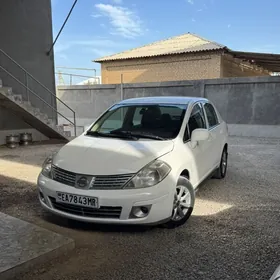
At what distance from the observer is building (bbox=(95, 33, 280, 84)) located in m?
19.0

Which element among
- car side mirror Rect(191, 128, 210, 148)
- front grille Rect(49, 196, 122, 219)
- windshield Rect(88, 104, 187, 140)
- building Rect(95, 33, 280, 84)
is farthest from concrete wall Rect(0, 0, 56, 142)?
building Rect(95, 33, 280, 84)

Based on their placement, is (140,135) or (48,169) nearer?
(48,169)

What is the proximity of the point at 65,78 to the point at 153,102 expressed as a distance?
13.8 meters

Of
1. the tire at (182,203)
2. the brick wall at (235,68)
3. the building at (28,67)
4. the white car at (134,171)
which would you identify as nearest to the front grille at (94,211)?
the white car at (134,171)

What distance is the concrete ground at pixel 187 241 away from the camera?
102 inches

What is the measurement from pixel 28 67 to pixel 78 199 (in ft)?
26.4

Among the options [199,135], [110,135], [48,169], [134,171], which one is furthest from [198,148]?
[48,169]

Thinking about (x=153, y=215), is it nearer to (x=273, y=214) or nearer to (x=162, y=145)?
(x=162, y=145)

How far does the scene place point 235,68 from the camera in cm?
2131

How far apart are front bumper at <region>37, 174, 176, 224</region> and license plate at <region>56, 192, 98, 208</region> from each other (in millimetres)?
33

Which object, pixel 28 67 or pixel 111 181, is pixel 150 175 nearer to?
pixel 111 181

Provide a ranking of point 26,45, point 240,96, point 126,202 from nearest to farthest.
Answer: point 126,202 → point 26,45 → point 240,96

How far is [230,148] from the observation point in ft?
30.0

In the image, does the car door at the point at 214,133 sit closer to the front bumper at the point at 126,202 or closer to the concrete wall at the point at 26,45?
the front bumper at the point at 126,202
